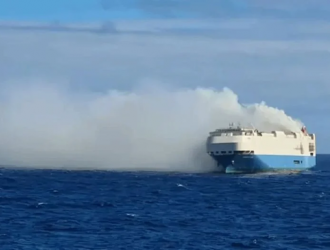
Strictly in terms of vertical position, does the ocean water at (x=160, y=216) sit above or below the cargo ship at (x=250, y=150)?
below

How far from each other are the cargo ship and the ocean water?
108 ft

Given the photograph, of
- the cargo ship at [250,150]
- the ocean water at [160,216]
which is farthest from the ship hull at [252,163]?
the ocean water at [160,216]

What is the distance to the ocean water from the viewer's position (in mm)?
54322

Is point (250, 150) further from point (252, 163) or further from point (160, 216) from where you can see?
point (160, 216)

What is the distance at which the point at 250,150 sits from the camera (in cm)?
14362

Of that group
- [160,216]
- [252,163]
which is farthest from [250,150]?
[160,216]

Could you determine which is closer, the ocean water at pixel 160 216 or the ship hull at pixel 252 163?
the ocean water at pixel 160 216

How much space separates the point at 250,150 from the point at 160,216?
76238 millimetres

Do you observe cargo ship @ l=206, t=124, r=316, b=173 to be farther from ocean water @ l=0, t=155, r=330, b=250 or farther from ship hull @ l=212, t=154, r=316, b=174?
ocean water @ l=0, t=155, r=330, b=250

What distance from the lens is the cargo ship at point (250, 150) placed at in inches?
5625

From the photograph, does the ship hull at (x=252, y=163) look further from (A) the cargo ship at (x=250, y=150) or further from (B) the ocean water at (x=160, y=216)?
(B) the ocean water at (x=160, y=216)

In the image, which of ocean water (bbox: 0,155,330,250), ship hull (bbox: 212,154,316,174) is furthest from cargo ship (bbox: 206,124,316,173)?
ocean water (bbox: 0,155,330,250)

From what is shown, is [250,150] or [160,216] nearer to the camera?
[160,216]

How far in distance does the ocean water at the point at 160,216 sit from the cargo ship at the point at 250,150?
3292 cm
